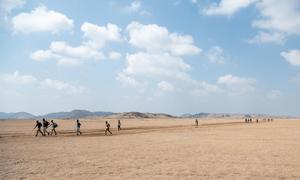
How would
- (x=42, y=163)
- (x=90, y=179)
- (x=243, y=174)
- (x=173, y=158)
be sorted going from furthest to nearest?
(x=173, y=158) → (x=42, y=163) → (x=243, y=174) → (x=90, y=179)

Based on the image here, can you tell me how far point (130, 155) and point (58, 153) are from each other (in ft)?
13.1

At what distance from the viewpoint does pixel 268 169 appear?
47.5 feet

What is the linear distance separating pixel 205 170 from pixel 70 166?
5.37 metres

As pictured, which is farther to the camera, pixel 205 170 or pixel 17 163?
pixel 17 163

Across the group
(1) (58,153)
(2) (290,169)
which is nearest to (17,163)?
(1) (58,153)

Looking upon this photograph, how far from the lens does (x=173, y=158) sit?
17.7 metres

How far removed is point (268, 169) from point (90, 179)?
270 inches

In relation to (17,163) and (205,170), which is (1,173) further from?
(205,170)

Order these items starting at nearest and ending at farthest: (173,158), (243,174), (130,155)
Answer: (243,174)
(173,158)
(130,155)

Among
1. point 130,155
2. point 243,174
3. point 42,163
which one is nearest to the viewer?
point 243,174

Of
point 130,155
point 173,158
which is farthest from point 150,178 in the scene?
point 130,155

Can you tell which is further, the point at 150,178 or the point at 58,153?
the point at 58,153

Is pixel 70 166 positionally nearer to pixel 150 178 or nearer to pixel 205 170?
pixel 150 178

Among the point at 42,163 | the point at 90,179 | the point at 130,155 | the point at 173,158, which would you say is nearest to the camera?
the point at 90,179
